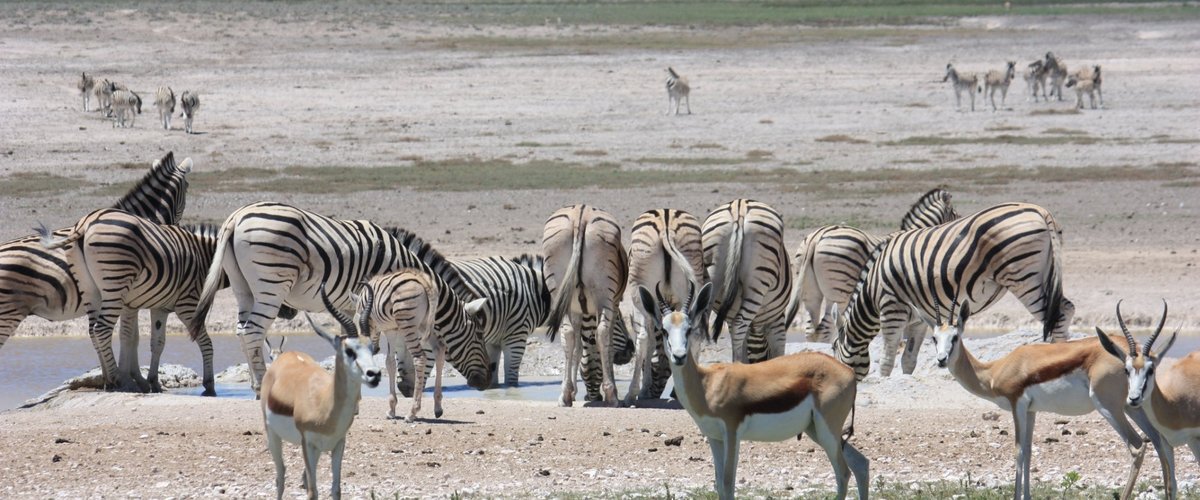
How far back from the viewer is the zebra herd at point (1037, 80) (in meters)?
38.8

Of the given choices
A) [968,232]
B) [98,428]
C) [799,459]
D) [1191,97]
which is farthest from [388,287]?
[1191,97]

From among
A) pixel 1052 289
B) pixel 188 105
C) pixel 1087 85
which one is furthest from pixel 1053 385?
pixel 1087 85

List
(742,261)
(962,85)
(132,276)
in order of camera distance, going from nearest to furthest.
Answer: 1. (742,261)
2. (132,276)
3. (962,85)

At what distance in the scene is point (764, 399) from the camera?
7723 millimetres

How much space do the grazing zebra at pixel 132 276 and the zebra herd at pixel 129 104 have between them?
19.7 meters

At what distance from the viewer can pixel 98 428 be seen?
10.5 meters

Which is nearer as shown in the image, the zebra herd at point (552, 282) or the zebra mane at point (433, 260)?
the zebra herd at point (552, 282)

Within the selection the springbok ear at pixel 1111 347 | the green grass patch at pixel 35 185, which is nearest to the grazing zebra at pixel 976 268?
the springbok ear at pixel 1111 347

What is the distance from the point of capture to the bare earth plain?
9539mm

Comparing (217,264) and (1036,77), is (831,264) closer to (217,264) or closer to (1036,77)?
(217,264)

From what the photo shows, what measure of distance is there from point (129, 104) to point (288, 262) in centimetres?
2226

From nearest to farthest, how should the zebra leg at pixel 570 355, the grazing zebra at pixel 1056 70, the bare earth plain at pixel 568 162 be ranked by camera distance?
the bare earth plain at pixel 568 162, the zebra leg at pixel 570 355, the grazing zebra at pixel 1056 70

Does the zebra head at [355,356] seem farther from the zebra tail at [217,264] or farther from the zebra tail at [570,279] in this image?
the zebra tail at [217,264]

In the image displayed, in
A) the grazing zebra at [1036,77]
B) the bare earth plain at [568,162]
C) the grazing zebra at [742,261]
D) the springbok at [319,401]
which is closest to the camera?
the springbok at [319,401]
